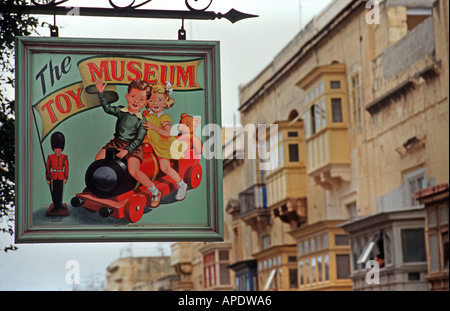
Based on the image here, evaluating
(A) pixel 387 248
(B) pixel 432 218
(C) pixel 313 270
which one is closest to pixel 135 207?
(B) pixel 432 218

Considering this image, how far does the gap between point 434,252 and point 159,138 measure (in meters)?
17.7

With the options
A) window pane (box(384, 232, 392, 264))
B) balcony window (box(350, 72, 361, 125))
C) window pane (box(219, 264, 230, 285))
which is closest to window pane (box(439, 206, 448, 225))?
window pane (box(384, 232, 392, 264))

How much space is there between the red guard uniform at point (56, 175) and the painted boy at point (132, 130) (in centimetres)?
24

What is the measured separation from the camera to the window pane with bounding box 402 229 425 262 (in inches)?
979

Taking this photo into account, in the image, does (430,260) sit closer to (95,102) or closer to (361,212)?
(361,212)

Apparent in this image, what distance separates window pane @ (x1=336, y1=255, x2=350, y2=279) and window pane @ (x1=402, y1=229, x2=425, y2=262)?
17.2 ft

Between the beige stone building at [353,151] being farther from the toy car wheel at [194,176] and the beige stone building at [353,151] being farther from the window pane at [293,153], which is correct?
the toy car wheel at [194,176]

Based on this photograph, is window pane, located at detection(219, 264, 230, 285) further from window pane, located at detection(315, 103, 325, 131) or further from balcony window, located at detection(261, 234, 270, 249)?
window pane, located at detection(315, 103, 325, 131)

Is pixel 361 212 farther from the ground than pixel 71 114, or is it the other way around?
pixel 361 212

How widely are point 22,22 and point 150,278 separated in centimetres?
6858

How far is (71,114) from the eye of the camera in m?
6.59

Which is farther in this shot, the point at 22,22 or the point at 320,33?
the point at 320,33

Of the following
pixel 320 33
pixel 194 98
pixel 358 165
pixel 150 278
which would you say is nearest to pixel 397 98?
pixel 358 165

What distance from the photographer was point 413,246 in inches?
983
